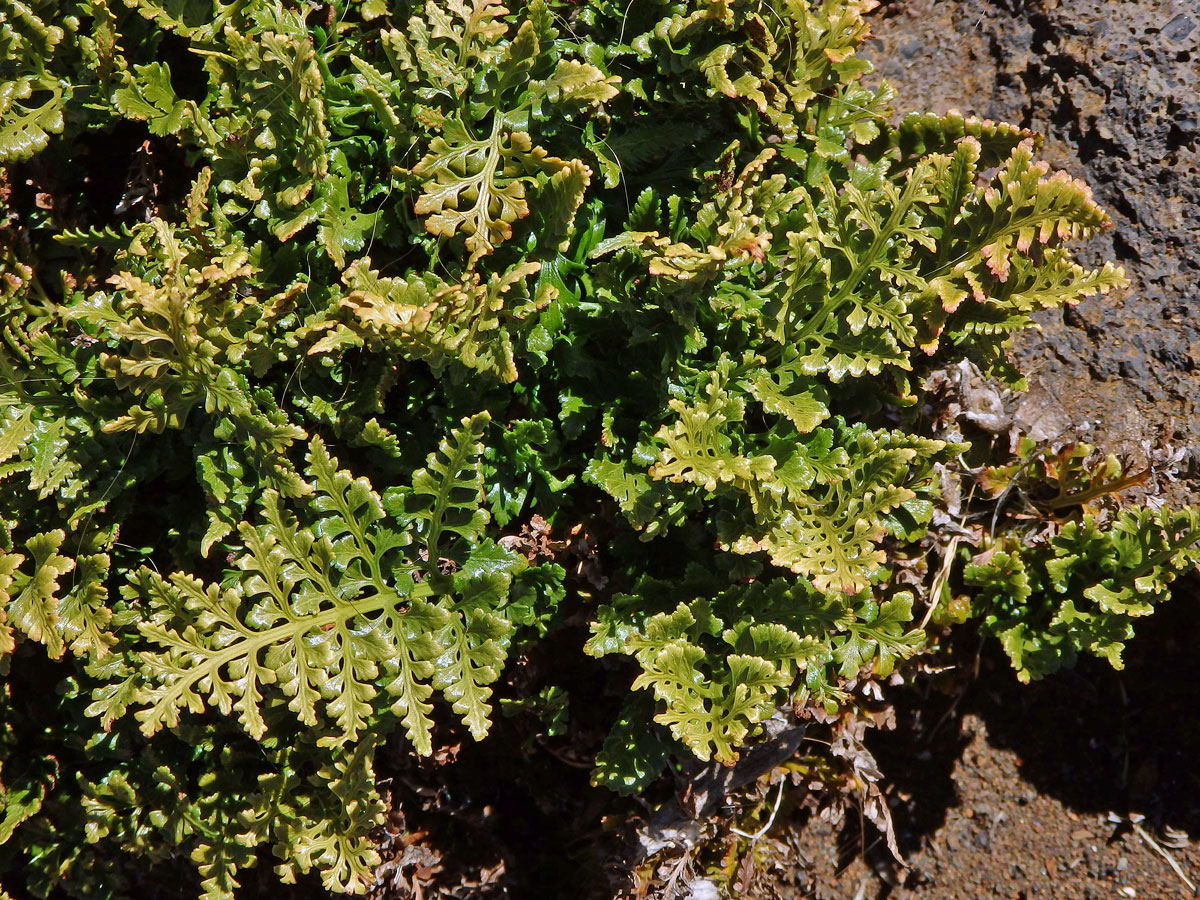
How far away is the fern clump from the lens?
2.61 metres

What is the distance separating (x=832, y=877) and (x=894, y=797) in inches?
15.9

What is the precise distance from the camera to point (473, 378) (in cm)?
282

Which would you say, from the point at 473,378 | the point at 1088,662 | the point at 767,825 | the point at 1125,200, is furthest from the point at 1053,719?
the point at 473,378

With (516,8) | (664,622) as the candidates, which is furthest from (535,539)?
(516,8)

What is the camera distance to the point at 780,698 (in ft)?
10.1

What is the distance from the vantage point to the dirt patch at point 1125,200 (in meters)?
3.30

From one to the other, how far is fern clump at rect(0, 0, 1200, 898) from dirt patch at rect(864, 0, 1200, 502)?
1.69ft

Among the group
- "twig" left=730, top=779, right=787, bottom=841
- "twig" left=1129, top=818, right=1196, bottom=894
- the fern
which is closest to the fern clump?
the fern

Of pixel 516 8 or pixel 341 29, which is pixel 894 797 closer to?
pixel 516 8

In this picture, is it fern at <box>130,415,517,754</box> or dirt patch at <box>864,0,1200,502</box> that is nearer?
fern at <box>130,415,517,754</box>

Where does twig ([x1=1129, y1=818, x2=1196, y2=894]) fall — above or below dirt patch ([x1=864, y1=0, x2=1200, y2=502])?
below

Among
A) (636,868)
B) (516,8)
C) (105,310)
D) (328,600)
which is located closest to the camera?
(105,310)

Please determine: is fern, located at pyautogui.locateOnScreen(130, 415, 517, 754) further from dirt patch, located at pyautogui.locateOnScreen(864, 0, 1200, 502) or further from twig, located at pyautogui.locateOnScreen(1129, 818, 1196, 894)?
twig, located at pyautogui.locateOnScreen(1129, 818, 1196, 894)

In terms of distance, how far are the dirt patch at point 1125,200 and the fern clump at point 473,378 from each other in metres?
0.51
